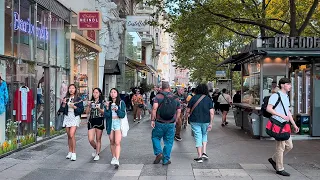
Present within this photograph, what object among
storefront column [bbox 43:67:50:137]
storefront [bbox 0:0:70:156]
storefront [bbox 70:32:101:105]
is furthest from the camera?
storefront [bbox 70:32:101:105]

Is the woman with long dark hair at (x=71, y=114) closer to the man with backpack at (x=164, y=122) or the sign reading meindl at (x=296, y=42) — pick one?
the man with backpack at (x=164, y=122)

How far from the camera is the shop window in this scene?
12.5 metres

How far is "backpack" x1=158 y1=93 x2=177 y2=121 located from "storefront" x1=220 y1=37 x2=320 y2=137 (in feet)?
13.6

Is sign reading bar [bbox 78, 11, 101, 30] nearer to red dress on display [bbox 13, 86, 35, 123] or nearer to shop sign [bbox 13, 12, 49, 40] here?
shop sign [bbox 13, 12, 49, 40]

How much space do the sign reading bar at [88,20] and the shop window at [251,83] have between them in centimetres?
545

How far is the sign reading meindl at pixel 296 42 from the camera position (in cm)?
1144

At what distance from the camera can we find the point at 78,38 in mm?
14305

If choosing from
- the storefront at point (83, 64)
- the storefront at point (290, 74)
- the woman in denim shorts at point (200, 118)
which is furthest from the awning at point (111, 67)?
the woman in denim shorts at point (200, 118)

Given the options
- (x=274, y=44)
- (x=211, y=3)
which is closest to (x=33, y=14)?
(x=274, y=44)

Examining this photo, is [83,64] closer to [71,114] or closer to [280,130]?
[71,114]

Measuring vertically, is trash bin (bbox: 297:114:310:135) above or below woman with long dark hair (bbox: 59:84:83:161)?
below

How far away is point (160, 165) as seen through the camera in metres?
7.93

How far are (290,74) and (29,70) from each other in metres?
8.13

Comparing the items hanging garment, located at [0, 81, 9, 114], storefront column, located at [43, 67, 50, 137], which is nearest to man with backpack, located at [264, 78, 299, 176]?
hanging garment, located at [0, 81, 9, 114]
